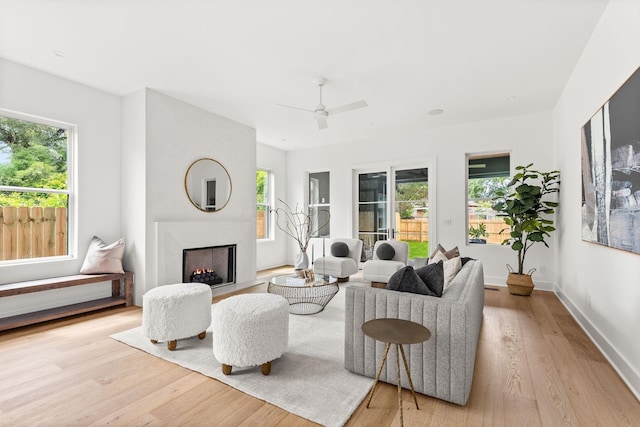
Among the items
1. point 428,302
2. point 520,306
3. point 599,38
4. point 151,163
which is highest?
point 599,38

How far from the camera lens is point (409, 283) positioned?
207 cm

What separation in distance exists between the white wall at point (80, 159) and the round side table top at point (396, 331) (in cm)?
376

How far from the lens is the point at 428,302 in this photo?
1.91 meters

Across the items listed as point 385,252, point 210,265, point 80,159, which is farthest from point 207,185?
point 385,252

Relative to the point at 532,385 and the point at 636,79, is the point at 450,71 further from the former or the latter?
the point at 532,385

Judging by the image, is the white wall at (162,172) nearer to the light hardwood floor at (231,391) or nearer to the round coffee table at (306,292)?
the light hardwood floor at (231,391)

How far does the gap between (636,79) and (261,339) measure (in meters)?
3.01

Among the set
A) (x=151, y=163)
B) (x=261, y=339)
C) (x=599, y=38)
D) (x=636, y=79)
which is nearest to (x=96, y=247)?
(x=151, y=163)

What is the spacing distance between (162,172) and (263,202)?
3014 millimetres

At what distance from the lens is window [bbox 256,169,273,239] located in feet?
22.2

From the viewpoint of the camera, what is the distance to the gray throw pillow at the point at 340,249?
545cm

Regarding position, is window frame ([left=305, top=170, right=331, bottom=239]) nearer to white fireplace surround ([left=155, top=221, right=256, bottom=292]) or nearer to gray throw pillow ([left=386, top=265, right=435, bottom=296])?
white fireplace surround ([left=155, top=221, right=256, bottom=292])

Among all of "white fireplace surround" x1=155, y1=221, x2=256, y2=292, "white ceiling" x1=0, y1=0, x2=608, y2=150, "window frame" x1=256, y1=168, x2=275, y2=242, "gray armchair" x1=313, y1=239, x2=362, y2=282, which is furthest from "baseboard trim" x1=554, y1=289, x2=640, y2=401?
"window frame" x1=256, y1=168, x2=275, y2=242

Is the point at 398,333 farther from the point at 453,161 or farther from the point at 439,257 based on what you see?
the point at 453,161
